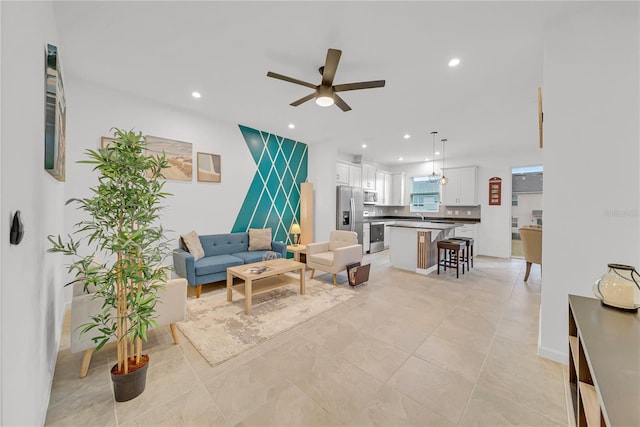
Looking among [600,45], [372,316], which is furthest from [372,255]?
[600,45]

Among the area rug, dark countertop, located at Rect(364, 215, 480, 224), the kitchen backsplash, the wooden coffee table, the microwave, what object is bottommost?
the area rug

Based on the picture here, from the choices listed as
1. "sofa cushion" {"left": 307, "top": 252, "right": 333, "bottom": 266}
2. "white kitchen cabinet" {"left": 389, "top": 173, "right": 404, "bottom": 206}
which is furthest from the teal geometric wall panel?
"white kitchen cabinet" {"left": 389, "top": 173, "right": 404, "bottom": 206}

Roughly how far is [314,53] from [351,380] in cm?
298

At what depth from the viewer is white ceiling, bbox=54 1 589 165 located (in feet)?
6.56

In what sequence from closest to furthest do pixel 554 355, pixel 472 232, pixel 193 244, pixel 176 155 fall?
pixel 554 355, pixel 193 244, pixel 176 155, pixel 472 232

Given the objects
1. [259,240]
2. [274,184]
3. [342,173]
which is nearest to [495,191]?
[342,173]

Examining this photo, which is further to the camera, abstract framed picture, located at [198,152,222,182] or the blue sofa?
abstract framed picture, located at [198,152,222,182]

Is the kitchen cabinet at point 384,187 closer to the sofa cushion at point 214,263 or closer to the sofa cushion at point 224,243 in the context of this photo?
the sofa cushion at point 224,243

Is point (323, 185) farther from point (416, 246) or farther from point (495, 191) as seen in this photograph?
point (495, 191)

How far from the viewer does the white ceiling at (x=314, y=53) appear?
2.00 meters

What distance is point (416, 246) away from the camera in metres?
4.73

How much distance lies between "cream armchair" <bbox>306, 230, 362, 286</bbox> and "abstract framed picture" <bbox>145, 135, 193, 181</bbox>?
2.39 metres

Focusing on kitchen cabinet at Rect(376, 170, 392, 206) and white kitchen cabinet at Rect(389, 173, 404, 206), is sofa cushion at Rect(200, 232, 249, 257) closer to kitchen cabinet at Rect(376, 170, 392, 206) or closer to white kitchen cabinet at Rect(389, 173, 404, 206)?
kitchen cabinet at Rect(376, 170, 392, 206)

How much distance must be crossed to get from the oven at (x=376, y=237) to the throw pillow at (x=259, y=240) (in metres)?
3.31
